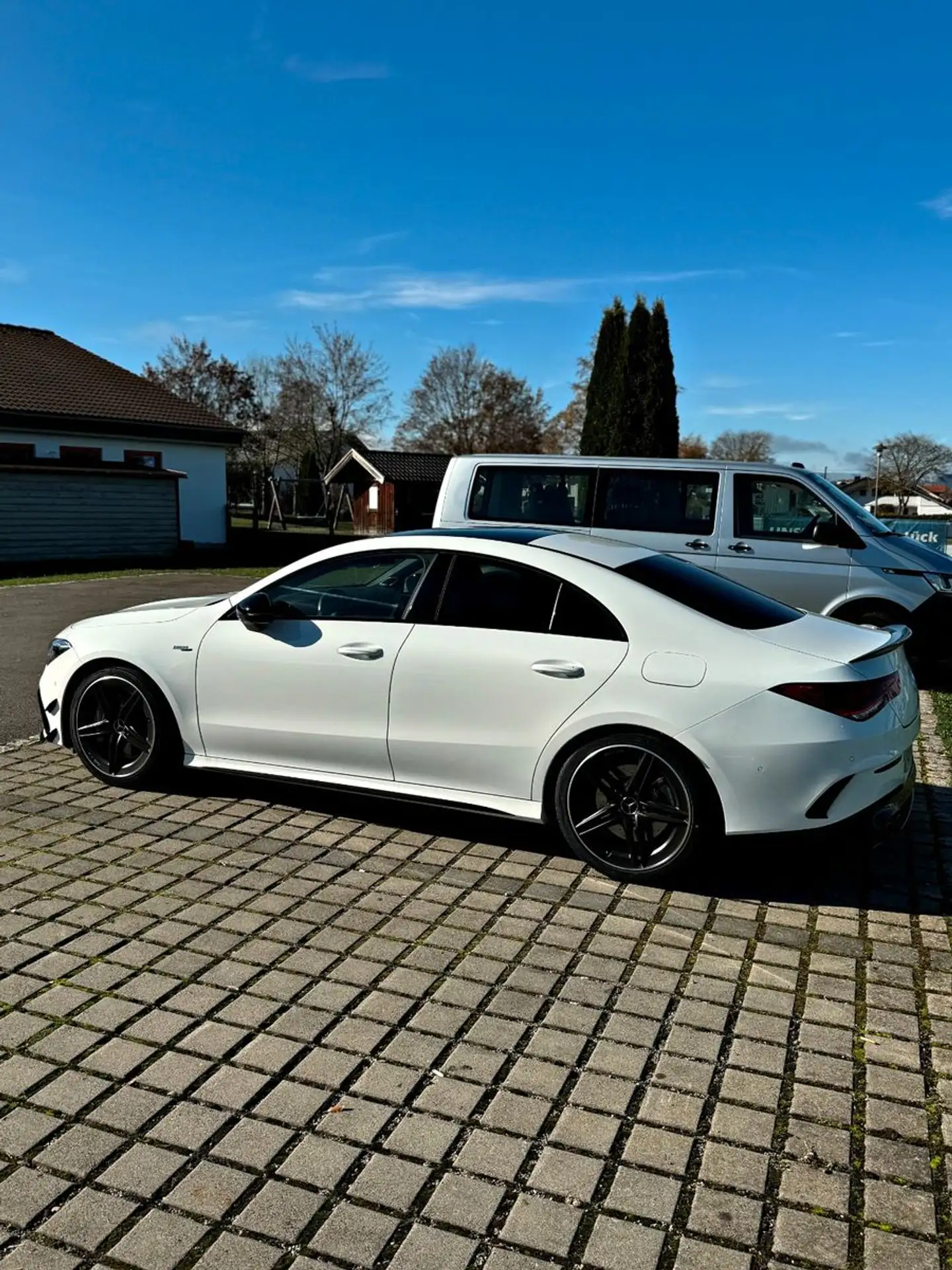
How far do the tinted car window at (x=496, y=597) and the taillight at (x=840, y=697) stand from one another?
1.15 m

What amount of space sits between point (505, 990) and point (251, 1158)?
1.14 meters

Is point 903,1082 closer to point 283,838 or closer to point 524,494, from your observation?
point 283,838

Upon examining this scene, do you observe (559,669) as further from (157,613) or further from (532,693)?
(157,613)

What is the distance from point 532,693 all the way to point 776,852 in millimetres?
1245

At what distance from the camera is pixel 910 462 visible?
7275 centimetres

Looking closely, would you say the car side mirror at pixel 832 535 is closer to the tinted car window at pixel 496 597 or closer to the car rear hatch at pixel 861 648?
the car rear hatch at pixel 861 648

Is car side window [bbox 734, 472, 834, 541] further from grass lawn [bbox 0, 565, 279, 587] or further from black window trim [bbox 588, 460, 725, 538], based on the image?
grass lawn [bbox 0, 565, 279, 587]

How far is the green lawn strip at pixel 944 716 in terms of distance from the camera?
736 cm

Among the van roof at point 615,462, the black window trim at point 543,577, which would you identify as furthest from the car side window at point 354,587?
the van roof at point 615,462

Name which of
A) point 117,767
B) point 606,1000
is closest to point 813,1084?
point 606,1000

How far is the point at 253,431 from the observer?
56.4 meters

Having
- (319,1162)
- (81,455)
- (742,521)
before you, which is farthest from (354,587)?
(81,455)

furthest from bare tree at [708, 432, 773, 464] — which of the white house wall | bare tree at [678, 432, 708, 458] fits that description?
the white house wall

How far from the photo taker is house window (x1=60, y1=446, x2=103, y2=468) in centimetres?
A: 2828
